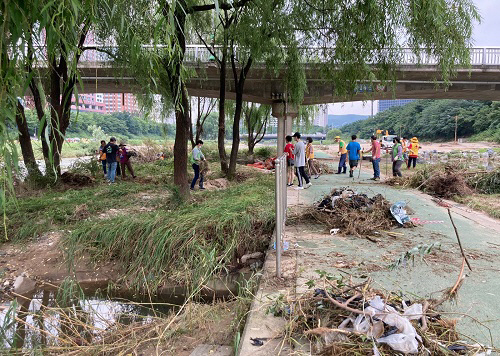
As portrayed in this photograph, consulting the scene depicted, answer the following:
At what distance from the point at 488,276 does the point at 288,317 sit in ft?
8.66

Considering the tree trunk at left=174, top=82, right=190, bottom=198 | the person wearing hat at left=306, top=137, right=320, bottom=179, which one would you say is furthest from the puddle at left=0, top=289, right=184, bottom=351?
the person wearing hat at left=306, top=137, right=320, bottom=179

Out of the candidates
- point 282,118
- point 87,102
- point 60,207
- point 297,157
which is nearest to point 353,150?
point 297,157

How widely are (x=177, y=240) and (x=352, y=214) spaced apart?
9.73ft

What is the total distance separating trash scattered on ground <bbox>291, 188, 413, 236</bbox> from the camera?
5910 mm

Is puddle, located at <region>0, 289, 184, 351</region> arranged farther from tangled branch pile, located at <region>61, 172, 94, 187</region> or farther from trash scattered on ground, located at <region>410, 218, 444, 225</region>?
tangled branch pile, located at <region>61, 172, 94, 187</region>

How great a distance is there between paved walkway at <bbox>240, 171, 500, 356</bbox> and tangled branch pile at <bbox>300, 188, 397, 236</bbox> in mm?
235

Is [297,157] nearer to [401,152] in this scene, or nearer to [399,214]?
[399,214]

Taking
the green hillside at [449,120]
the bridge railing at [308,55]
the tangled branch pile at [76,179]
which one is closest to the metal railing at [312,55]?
the bridge railing at [308,55]

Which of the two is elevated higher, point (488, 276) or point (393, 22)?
point (393, 22)

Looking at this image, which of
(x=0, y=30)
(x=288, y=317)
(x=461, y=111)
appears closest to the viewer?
(x=0, y=30)

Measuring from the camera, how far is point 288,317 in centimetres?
305

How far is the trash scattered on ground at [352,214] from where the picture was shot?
19.4 ft

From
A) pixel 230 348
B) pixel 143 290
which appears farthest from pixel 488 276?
pixel 143 290

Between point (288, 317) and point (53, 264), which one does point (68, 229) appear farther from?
point (288, 317)
